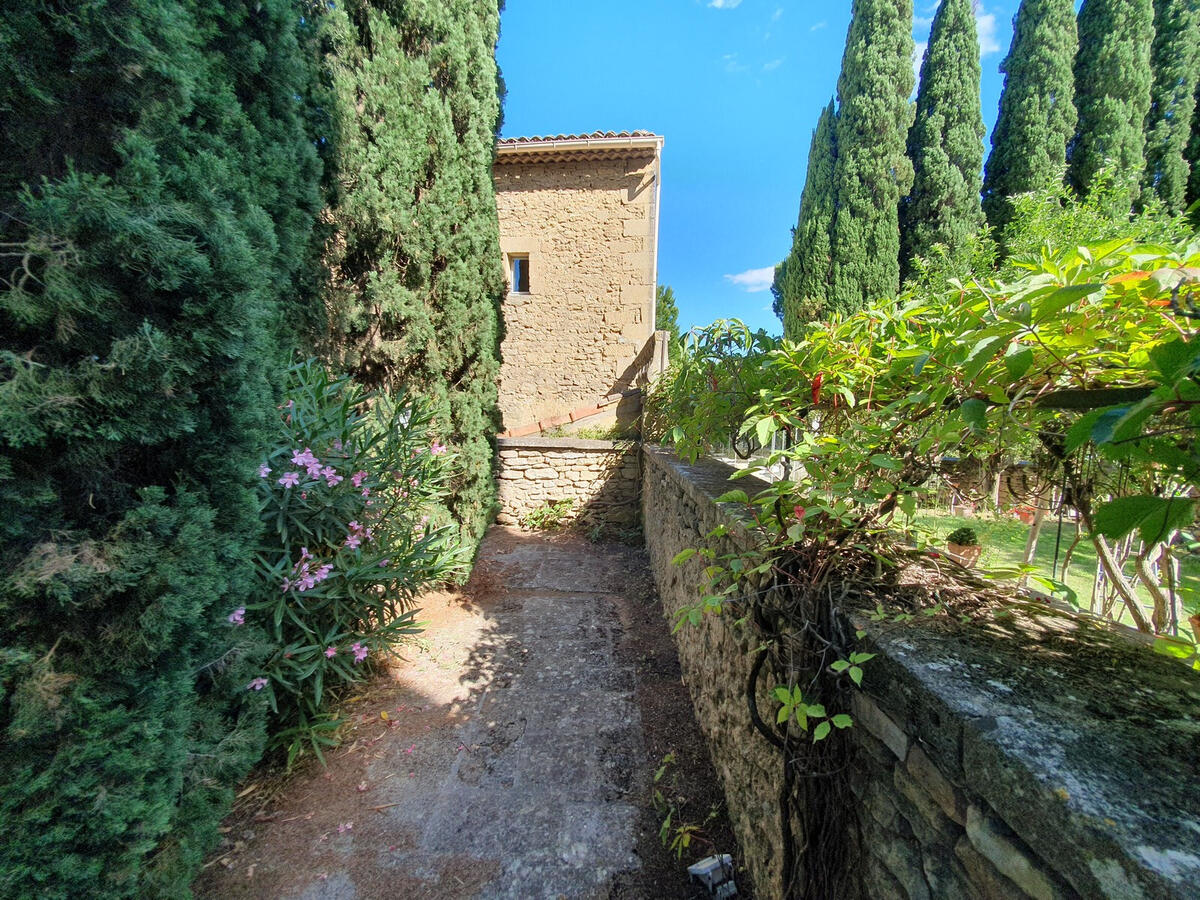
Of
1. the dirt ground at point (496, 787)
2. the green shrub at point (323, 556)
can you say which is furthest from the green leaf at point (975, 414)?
the green shrub at point (323, 556)

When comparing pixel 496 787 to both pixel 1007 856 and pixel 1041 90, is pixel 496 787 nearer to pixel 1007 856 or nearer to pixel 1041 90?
pixel 1007 856

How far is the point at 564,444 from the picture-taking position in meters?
7.03

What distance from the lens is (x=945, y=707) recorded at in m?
0.82

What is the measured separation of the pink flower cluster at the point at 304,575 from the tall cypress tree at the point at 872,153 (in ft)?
36.3

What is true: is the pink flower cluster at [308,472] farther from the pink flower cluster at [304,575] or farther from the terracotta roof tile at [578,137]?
the terracotta roof tile at [578,137]

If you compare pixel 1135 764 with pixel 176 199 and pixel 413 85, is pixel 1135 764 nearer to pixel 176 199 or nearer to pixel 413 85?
pixel 176 199

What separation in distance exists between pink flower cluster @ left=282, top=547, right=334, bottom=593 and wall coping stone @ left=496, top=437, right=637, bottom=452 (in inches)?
170

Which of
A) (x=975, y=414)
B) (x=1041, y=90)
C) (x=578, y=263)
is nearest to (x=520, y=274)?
(x=578, y=263)

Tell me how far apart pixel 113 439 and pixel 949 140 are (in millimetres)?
14764

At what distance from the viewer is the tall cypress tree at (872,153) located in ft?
34.4

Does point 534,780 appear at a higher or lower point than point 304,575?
lower

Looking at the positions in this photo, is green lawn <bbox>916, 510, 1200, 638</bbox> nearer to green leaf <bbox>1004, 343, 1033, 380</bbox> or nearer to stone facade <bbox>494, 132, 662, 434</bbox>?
green leaf <bbox>1004, 343, 1033, 380</bbox>

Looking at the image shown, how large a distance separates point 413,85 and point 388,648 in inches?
191

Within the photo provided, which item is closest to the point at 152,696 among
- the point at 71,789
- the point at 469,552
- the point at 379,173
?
the point at 71,789
